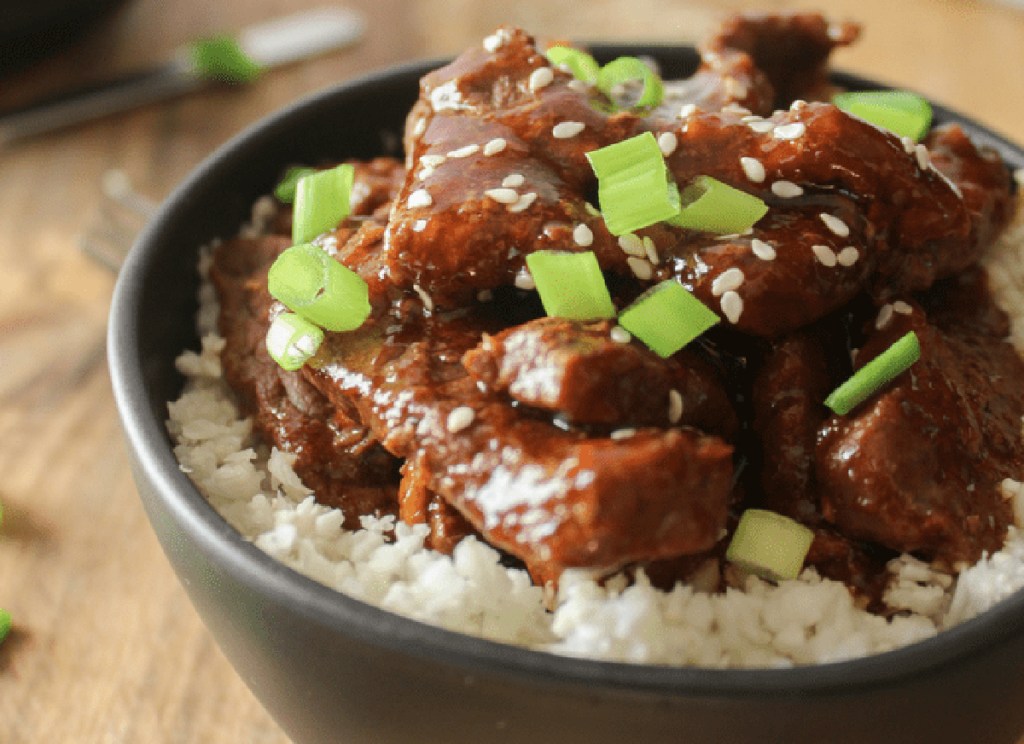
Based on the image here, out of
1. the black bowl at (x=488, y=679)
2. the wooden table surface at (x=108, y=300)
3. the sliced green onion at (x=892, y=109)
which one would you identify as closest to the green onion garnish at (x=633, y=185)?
the sliced green onion at (x=892, y=109)

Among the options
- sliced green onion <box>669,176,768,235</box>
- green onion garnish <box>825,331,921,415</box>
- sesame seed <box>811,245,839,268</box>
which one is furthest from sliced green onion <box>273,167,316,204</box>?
green onion garnish <box>825,331,921,415</box>

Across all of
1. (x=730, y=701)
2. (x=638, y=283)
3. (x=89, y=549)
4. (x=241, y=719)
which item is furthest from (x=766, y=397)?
(x=89, y=549)

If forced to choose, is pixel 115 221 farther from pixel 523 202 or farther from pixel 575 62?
pixel 523 202

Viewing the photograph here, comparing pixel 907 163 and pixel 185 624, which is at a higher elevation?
→ pixel 907 163

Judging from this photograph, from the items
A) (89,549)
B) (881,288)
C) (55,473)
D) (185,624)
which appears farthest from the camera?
(55,473)

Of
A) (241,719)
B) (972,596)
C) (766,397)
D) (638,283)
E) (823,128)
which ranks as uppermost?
(823,128)

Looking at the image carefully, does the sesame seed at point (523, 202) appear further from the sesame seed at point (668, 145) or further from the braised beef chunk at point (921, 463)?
the braised beef chunk at point (921, 463)

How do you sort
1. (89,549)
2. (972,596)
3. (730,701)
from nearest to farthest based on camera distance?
(730,701), (972,596), (89,549)

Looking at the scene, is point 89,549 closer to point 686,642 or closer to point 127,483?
point 127,483
